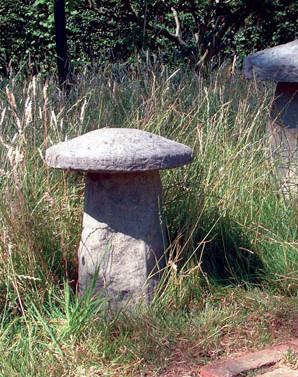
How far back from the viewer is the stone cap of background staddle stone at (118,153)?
12.5ft

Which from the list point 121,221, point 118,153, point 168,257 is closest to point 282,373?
point 168,257

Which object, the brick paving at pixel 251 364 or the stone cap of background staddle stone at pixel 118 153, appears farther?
the stone cap of background staddle stone at pixel 118 153

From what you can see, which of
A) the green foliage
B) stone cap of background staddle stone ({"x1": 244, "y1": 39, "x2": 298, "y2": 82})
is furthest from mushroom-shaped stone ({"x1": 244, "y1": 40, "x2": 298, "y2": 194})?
the green foliage

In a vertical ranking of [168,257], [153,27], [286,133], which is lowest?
[168,257]

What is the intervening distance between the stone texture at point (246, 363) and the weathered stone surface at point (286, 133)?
1.34m

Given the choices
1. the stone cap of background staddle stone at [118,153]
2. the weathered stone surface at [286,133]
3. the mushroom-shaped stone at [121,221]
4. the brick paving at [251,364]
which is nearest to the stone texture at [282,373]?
the brick paving at [251,364]

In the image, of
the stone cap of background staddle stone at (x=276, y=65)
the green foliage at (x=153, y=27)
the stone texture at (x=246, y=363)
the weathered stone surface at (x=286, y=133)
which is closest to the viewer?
the stone texture at (x=246, y=363)

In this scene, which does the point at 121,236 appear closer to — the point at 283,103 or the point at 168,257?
the point at 168,257

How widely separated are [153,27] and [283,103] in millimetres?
5321

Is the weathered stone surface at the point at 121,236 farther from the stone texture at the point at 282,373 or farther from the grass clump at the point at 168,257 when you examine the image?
the stone texture at the point at 282,373

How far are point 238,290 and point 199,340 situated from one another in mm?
590

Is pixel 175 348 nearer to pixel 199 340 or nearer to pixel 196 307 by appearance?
pixel 199 340

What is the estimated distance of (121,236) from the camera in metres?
4.02

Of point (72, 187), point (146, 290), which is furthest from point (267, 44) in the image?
point (146, 290)
